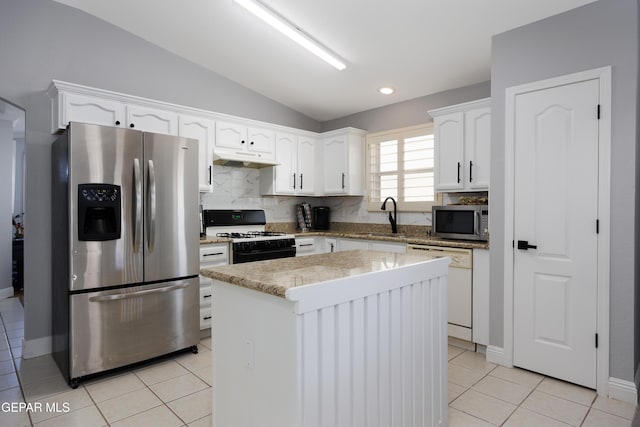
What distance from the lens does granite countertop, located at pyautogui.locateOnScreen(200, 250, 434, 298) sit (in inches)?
54.8

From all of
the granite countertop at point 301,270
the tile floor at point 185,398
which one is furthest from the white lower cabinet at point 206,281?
the granite countertop at point 301,270

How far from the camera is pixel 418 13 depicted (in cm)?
287

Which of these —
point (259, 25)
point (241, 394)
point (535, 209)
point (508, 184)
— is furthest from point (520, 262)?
point (259, 25)

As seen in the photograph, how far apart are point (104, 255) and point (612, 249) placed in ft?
11.9

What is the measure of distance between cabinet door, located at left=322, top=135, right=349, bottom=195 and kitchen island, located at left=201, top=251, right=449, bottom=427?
9.37 feet

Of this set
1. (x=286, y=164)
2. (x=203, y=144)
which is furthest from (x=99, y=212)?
(x=286, y=164)

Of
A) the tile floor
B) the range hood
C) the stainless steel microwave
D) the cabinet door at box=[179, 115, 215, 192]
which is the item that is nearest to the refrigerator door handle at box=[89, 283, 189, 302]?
the tile floor

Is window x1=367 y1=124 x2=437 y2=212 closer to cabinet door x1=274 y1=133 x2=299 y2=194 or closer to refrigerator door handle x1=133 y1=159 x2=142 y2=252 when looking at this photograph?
cabinet door x1=274 y1=133 x2=299 y2=194

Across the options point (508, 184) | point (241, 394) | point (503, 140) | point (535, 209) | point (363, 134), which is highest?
point (363, 134)

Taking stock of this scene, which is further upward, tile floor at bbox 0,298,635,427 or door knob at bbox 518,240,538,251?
door knob at bbox 518,240,538,251

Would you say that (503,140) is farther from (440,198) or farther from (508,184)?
(440,198)

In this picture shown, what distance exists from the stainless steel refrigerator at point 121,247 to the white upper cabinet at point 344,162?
81.5 inches

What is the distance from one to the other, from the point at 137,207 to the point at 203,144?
1210 millimetres

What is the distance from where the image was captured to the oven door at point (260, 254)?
3.66 meters
